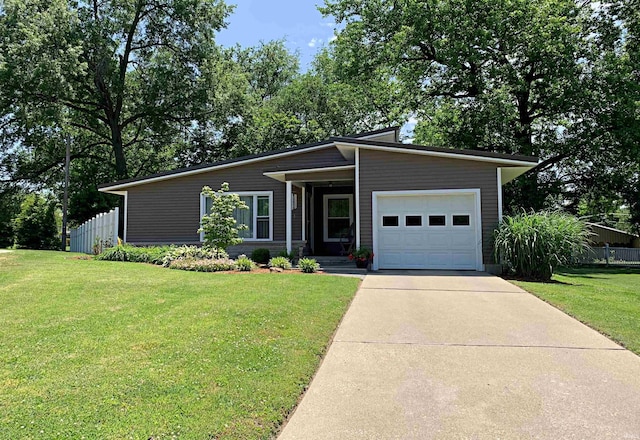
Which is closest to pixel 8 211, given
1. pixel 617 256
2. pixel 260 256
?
pixel 260 256

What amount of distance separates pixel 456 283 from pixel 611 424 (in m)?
6.24

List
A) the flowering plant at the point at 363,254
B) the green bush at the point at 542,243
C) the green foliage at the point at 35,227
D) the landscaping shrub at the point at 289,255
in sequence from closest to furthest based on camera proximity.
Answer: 1. the green bush at the point at 542,243
2. the flowering plant at the point at 363,254
3. the landscaping shrub at the point at 289,255
4. the green foliage at the point at 35,227

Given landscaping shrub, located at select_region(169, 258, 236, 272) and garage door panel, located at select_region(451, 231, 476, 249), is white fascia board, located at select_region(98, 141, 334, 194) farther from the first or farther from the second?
garage door panel, located at select_region(451, 231, 476, 249)

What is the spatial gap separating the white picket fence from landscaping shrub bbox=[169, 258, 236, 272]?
21.6ft

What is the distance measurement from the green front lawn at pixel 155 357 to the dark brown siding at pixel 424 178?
219 inches

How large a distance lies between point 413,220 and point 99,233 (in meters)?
13.7

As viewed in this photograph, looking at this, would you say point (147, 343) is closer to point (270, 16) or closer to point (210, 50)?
point (270, 16)

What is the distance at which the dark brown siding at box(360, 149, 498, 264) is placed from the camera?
38.1 ft

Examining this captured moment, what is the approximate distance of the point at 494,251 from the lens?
36.4ft

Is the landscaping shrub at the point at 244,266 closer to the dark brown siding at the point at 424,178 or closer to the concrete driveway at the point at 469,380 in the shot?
the dark brown siding at the point at 424,178

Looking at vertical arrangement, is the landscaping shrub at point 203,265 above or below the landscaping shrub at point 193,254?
below

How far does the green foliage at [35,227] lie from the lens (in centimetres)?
2561

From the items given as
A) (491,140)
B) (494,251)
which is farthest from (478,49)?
(494,251)

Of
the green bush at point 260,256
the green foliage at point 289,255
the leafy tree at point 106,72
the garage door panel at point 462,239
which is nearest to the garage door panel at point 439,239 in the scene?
the garage door panel at point 462,239
